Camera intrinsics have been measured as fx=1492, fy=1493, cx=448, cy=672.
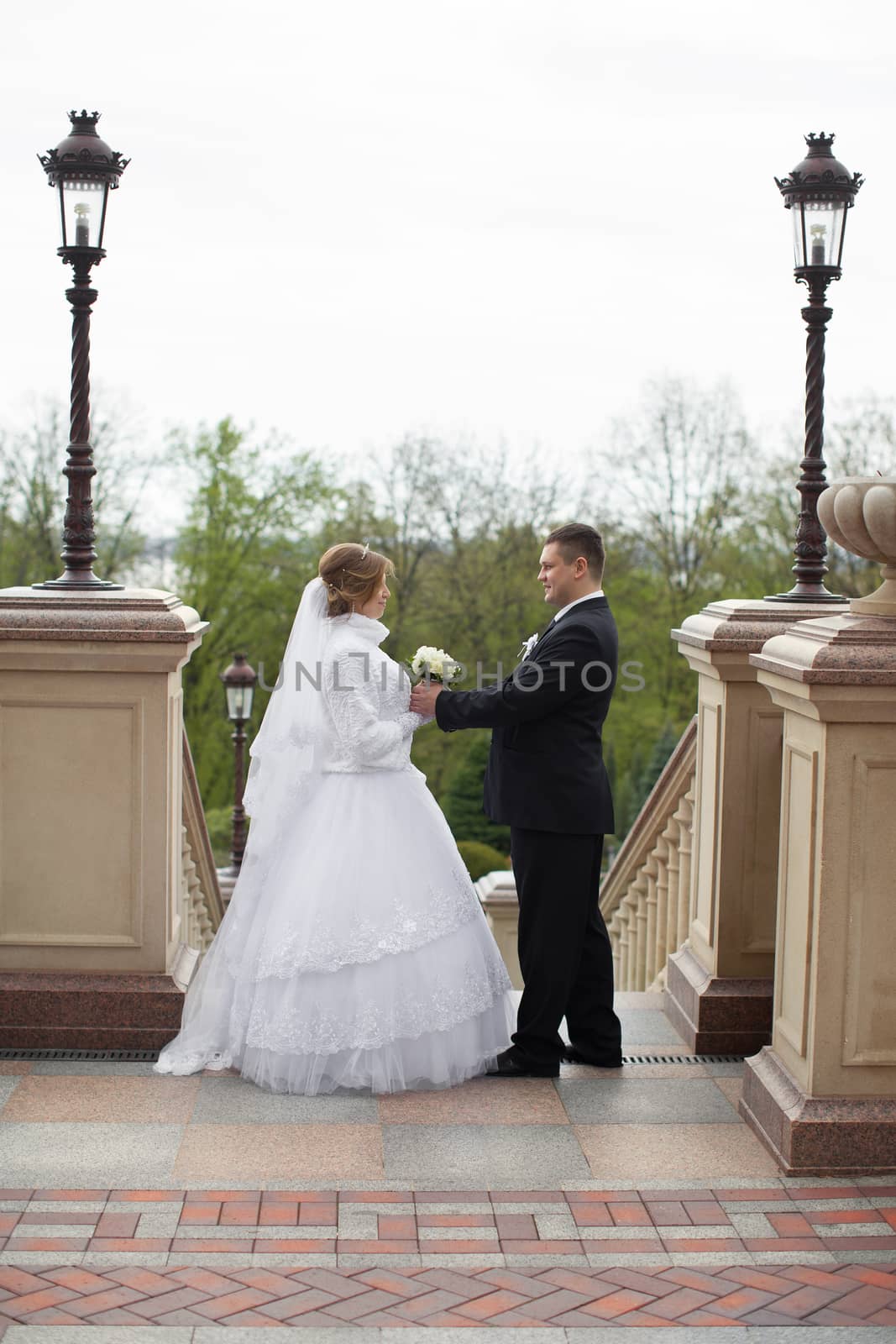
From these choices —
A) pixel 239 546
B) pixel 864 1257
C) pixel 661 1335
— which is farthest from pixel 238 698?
pixel 239 546

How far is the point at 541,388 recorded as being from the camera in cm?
3422

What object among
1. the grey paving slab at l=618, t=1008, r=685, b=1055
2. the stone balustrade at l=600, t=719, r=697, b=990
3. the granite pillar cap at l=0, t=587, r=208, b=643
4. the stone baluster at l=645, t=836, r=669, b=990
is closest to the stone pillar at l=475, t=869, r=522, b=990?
the stone balustrade at l=600, t=719, r=697, b=990

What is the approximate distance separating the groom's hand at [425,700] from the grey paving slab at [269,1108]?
4.80ft

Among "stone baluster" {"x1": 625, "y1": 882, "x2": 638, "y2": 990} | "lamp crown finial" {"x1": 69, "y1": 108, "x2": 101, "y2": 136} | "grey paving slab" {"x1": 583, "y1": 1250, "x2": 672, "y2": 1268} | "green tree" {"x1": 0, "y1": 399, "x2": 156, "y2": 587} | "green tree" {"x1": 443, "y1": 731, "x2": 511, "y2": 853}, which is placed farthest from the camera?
"green tree" {"x1": 443, "y1": 731, "x2": 511, "y2": 853}

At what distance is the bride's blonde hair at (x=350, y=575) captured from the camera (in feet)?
18.3

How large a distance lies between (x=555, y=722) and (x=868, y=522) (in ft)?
5.10

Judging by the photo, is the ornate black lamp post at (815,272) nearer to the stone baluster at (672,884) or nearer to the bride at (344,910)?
the bride at (344,910)

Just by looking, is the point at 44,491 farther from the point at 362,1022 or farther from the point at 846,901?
the point at 846,901

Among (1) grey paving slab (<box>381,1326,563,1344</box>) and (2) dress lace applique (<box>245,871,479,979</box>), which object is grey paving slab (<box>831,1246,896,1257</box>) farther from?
(2) dress lace applique (<box>245,871,479,979</box>)

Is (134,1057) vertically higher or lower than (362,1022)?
lower

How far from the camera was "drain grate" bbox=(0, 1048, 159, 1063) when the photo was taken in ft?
18.5

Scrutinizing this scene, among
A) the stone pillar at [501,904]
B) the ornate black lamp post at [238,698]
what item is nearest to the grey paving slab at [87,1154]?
the stone pillar at [501,904]

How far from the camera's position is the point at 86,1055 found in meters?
5.68

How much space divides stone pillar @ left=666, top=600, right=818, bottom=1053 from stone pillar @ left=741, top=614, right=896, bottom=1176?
40.6 inches
